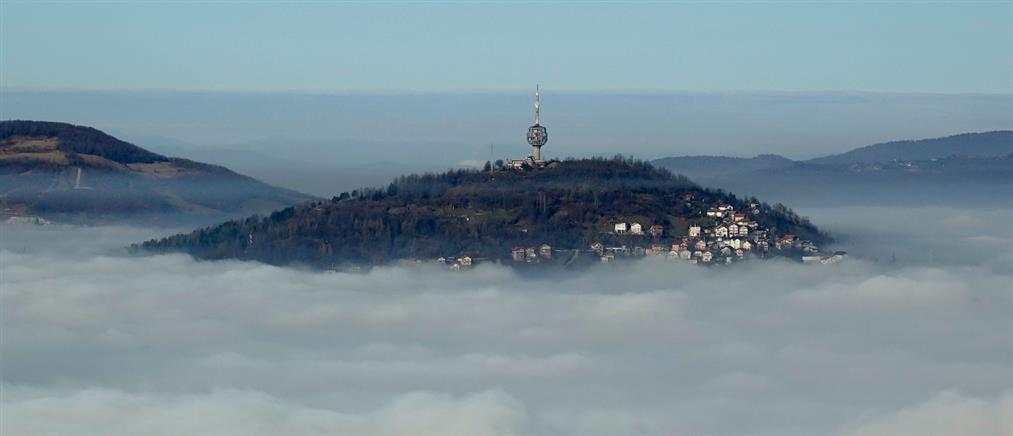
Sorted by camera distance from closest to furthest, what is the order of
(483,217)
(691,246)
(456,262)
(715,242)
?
(691,246), (483,217), (456,262), (715,242)

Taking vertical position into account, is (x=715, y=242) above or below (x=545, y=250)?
above

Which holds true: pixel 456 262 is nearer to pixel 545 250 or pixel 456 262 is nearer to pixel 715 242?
pixel 545 250

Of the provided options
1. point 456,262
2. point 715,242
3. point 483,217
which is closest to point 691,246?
point 715,242

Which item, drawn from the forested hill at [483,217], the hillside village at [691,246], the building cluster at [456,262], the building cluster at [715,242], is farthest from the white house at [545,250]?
the building cluster at [456,262]

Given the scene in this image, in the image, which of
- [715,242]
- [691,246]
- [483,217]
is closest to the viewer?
[691,246]

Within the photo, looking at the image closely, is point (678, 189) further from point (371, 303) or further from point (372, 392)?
point (372, 392)

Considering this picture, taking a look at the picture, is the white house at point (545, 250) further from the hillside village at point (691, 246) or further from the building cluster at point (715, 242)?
the building cluster at point (715, 242)
